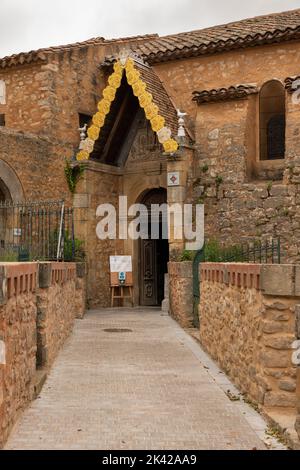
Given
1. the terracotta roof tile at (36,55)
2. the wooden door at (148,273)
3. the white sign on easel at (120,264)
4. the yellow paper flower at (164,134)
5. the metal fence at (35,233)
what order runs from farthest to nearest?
1. the wooden door at (148,273)
2. the white sign on easel at (120,264)
3. the terracotta roof tile at (36,55)
4. the yellow paper flower at (164,134)
5. the metal fence at (35,233)

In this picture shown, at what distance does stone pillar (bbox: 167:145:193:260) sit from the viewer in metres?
17.2

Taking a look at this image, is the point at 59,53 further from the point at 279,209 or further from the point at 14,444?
the point at 14,444

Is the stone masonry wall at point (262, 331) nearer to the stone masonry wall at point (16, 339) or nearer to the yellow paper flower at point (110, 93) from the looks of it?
the stone masonry wall at point (16, 339)

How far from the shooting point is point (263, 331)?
735cm

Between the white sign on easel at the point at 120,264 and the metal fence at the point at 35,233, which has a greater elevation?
the metal fence at the point at 35,233

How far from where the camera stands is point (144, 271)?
20.1 metres

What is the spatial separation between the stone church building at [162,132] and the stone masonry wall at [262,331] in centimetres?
755

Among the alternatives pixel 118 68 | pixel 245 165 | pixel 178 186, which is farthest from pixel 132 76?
pixel 245 165

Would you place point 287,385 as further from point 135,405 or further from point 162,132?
point 162,132

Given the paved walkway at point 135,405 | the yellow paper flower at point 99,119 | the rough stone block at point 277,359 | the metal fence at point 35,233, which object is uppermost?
the yellow paper flower at point 99,119

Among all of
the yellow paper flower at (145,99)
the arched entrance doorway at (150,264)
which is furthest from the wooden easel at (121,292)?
the yellow paper flower at (145,99)

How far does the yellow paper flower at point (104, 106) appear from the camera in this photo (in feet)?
61.1
